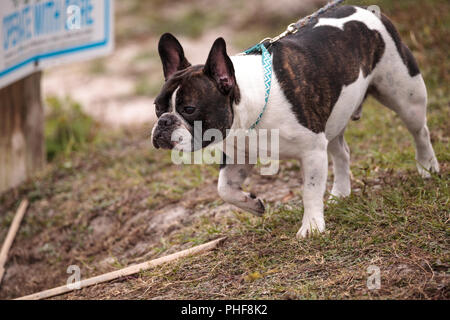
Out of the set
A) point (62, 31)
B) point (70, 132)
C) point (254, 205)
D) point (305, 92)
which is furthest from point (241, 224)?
point (70, 132)

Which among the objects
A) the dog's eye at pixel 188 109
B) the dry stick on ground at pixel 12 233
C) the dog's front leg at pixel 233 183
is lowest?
the dry stick on ground at pixel 12 233

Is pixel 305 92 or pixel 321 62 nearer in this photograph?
pixel 305 92

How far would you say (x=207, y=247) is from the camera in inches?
139

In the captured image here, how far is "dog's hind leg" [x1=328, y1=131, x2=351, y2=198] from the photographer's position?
12.9 ft

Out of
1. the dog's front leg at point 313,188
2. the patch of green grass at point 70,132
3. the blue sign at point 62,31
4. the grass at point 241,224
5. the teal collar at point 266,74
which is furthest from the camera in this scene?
the patch of green grass at point 70,132

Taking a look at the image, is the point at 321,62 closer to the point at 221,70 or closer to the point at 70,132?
the point at 221,70

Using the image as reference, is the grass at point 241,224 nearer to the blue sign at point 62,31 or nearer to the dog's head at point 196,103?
the dog's head at point 196,103

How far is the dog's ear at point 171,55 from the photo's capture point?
3.19 metres

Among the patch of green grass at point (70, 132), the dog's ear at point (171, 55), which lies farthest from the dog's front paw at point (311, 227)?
the patch of green grass at point (70, 132)

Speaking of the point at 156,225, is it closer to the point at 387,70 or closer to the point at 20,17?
the point at 387,70

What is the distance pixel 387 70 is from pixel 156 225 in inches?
76.5

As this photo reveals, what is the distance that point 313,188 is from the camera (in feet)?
10.8

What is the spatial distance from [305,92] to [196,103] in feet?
2.10

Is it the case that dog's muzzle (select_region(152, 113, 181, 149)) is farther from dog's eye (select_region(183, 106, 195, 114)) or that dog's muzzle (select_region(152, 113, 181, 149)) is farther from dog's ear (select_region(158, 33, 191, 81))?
dog's ear (select_region(158, 33, 191, 81))
